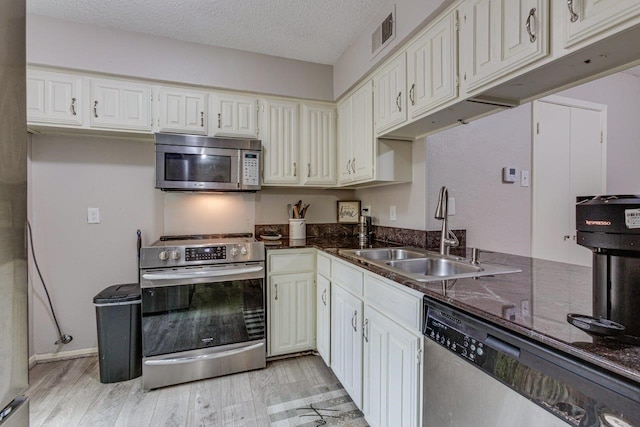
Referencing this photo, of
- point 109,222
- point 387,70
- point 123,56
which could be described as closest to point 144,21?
point 123,56

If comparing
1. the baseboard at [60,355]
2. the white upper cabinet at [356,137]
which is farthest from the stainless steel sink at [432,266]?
the baseboard at [60,355]

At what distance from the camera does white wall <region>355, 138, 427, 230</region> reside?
6.93 feet

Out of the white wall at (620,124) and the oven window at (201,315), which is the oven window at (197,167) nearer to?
the oven window at (201,315)

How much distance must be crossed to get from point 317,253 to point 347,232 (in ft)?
2.36

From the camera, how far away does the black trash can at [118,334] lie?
2.05 meters

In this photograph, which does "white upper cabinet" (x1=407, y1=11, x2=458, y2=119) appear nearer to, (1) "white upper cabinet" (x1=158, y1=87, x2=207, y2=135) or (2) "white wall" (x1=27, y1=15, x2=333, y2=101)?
(2) "white wall" (x1=27, y1=15, x2=333, y2=101)

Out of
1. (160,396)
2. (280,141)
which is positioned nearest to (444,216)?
(280,141)

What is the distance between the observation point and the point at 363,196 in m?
2.95

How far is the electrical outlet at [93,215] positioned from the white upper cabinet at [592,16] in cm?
300

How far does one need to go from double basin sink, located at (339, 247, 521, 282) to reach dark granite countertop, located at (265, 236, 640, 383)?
5 cm

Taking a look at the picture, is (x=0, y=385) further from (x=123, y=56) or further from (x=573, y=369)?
(x=123, y=56)

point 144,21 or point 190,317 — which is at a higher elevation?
point 144,21

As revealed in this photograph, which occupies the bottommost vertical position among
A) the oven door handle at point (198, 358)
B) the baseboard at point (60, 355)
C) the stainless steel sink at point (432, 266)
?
the baseboard at point (60, 355)

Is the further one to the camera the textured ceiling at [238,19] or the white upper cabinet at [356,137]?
the white upper cabinet at [356,137]
